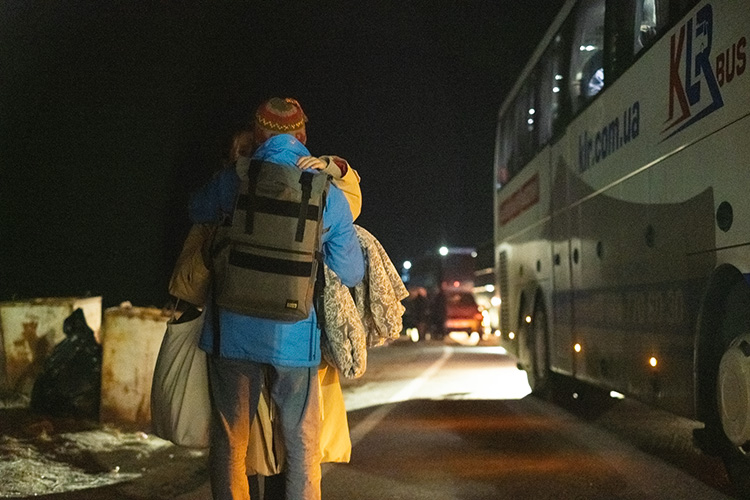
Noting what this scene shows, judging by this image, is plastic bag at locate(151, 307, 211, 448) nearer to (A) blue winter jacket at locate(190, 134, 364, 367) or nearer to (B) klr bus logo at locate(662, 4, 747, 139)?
(A) blue winter jacket at locate(190, 134, 364, 367)

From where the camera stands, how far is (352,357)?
4.01m

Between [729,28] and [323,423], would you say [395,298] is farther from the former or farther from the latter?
[729,28]

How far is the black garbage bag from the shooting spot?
9172 millimetres

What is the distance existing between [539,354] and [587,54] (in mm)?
4319

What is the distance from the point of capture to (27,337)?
10422 millimetres

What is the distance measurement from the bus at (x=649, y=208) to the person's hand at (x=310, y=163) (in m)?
2.88

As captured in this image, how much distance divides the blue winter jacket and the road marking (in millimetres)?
5201

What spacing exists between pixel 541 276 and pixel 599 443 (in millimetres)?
3838

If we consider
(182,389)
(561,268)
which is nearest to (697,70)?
(182,389)

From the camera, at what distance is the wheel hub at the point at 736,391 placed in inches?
230

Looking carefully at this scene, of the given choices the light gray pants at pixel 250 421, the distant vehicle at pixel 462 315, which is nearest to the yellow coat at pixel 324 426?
the light gray pants at pixel 250 421

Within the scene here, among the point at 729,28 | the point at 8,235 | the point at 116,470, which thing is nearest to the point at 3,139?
the point at 8,235

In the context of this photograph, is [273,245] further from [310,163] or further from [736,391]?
[736,391]

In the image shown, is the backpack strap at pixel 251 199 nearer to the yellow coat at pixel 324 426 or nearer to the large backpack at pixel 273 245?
the large backpack at pixel 273 245
